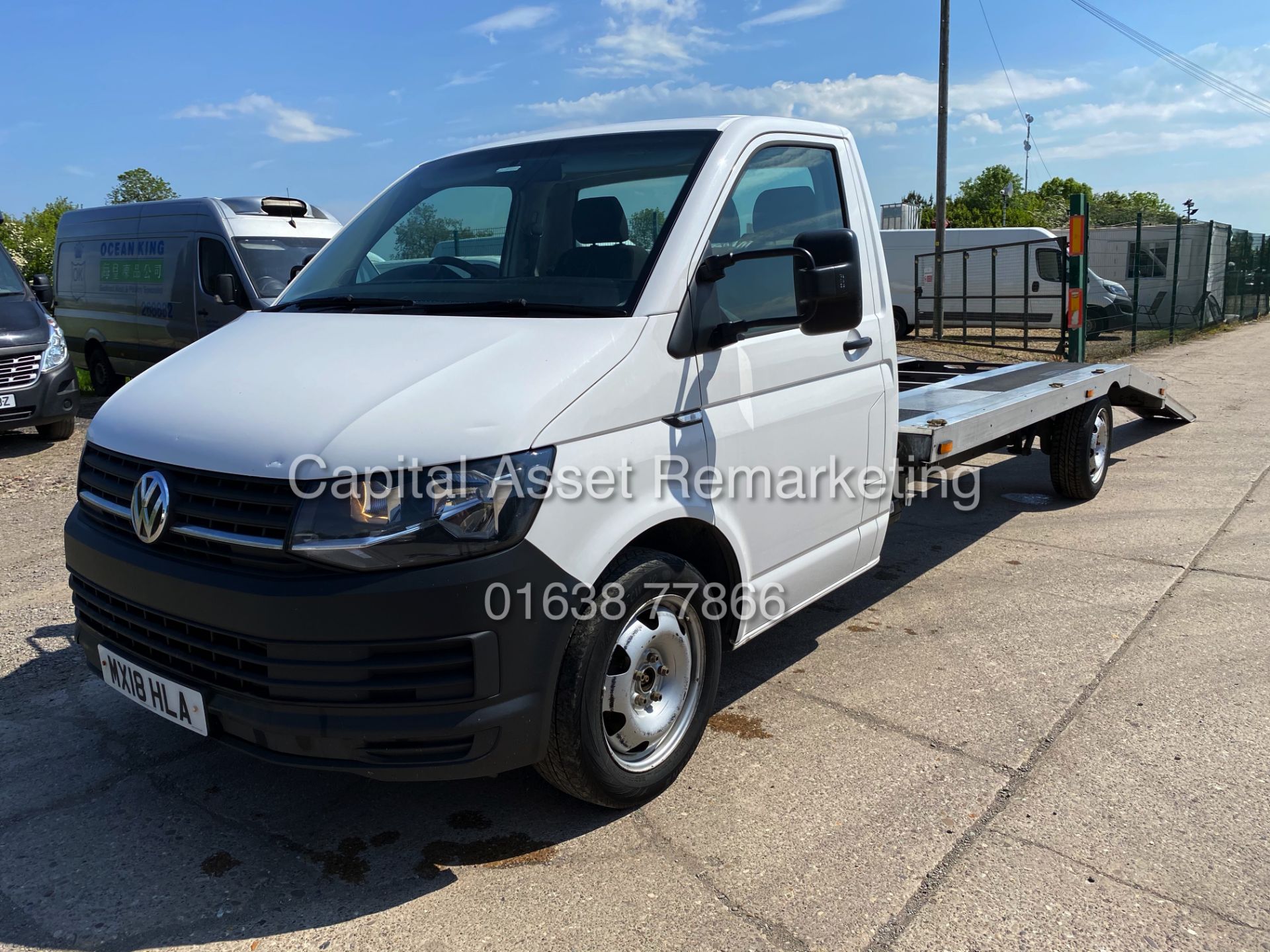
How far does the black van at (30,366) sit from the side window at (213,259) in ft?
5.51

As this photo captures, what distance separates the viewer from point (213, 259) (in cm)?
1080

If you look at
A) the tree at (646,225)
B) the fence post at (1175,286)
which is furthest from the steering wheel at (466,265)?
the fence post at (1175,286)

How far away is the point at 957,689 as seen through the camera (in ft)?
13.2

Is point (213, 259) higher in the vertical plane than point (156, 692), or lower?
higher

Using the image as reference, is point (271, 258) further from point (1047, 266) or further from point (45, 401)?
point (1047, 266)

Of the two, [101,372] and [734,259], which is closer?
[734,259]

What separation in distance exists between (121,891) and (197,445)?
4.15 feet

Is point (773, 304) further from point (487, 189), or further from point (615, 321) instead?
point (487, 189)

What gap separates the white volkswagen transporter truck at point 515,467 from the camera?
251 centimetres

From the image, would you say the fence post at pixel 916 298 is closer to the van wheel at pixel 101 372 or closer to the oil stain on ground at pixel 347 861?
the van wheel at pixel 101 372

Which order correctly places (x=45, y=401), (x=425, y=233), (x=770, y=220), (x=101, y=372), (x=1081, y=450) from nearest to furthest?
(x=770, y=220), (x=425, y=233), (x=1081, y=450), (x=45, y=401), (x=101, y=372)

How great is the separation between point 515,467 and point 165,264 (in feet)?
34.1

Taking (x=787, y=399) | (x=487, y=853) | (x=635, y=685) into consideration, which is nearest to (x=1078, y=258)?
(x=787, y=399)

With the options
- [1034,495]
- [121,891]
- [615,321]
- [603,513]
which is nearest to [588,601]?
[603,513]
